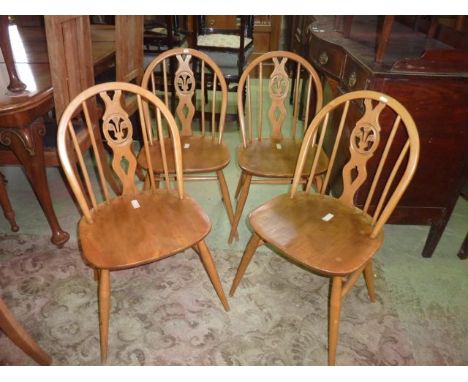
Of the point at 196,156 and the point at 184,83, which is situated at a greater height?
the point at 184,83

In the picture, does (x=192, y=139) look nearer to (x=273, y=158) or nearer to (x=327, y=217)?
(x=273, y=158)

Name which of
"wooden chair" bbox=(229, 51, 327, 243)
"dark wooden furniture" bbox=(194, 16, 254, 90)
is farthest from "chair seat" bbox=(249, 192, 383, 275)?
"dark wooden furniture" bbox=(194, 16, 254, 90)

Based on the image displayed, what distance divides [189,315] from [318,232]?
625mm

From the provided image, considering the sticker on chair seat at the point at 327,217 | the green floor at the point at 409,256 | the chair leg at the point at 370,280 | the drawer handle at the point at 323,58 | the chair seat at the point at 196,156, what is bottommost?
the green floor at the point at 409,256

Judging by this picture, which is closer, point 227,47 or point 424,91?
point 424,91

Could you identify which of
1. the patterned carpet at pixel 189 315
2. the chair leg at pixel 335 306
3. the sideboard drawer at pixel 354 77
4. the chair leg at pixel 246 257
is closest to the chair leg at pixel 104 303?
the patterned carpet at pixel 189 315

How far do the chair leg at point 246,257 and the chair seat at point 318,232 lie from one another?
4.0 inches

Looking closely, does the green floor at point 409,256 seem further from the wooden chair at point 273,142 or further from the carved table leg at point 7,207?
the wooden chair at point 273,142

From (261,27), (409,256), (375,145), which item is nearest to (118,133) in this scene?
(375,145)

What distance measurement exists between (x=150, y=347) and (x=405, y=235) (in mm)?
1378

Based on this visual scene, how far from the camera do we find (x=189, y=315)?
1397mm

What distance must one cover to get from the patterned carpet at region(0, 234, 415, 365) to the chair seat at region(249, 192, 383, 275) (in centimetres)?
42

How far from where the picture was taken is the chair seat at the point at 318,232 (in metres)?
1.07
